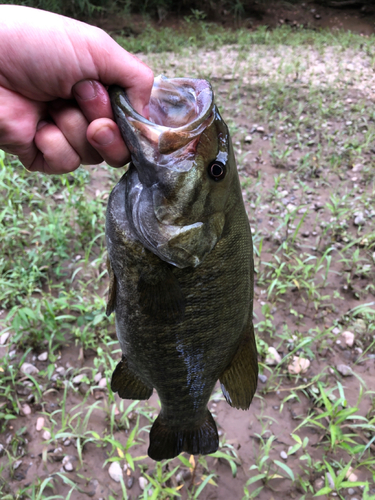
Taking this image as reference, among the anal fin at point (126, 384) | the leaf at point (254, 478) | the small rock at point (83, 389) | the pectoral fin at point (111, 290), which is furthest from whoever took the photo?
the small rock at point (83, 389)

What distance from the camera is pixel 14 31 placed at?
1267 millimetres

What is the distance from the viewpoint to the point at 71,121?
1.52m

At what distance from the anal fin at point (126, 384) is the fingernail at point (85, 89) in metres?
1.13

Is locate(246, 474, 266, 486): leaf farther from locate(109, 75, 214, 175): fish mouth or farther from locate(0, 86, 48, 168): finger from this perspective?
locate(0, 86, 48, 168): finger

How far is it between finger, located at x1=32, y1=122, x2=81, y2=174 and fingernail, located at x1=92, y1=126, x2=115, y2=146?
0.31 metres

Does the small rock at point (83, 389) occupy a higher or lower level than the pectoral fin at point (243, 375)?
lower

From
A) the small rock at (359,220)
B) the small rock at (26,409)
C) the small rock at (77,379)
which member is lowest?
the small rock at (26,409)

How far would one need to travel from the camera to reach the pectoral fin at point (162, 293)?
4.18 ft

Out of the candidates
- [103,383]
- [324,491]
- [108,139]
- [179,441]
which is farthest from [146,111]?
[324,491]

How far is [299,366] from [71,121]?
2.46 meters

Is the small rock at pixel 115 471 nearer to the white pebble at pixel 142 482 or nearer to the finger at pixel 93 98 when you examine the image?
the white pebble at pixel 142 482

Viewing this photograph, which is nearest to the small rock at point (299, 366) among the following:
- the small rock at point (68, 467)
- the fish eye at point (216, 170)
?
the small rock at point (68, 467)

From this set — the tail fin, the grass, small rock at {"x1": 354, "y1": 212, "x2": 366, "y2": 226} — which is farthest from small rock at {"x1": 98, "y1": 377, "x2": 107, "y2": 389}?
small rock at {"x1": 354, "y1": 212, "x2": 366, "y2": 226}

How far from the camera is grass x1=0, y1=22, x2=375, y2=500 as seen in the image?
91.4 inches
